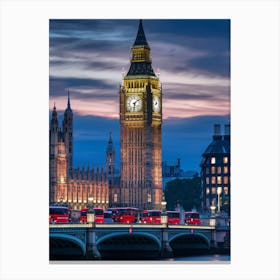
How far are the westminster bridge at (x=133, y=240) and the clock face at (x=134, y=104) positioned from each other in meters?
14.0

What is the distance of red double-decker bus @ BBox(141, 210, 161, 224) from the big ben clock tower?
270 inches

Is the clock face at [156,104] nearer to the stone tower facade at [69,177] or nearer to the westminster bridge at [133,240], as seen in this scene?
the stone tower facade at [69,177]

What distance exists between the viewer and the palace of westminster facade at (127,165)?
55.2 meters

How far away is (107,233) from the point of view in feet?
114

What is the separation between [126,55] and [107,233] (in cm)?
494

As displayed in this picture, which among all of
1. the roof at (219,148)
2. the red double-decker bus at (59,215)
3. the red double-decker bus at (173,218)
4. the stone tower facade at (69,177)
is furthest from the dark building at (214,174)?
the red double-decker bus at (59,215)

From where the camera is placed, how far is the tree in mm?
54287

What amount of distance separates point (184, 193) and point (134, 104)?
4576mm

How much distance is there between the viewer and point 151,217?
41.9 metres

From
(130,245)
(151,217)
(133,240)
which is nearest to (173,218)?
(151,217)

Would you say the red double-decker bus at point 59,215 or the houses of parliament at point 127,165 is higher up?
the houses of parliament at point 127,165
